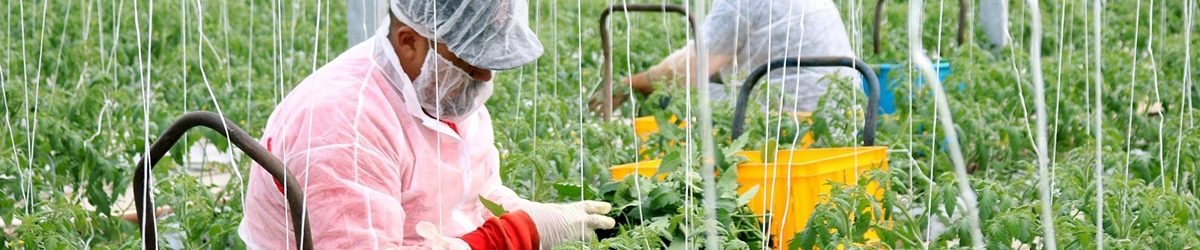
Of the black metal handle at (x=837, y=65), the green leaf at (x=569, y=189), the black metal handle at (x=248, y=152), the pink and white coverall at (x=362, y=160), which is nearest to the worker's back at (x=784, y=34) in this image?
the black metal handle at (x=837, y=65)

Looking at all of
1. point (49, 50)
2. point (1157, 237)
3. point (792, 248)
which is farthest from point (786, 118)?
point (49, 50)

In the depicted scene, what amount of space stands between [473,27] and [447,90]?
0.37ft

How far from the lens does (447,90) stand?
240 cm

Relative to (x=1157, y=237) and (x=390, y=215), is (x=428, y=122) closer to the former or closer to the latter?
(x=390, y=215)

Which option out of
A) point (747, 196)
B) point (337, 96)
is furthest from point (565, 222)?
point (337, 96)

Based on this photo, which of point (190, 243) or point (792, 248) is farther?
point (190, 243)

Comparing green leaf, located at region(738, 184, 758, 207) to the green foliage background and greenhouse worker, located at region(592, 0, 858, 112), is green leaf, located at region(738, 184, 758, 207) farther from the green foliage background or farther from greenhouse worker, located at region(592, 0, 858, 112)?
greenhouse worker, located at region(592, 0, 858, 112)

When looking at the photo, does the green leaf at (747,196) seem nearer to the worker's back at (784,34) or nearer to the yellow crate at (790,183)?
the yellow crate at (790,183)

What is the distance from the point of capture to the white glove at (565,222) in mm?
2570

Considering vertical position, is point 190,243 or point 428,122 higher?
point 428,122

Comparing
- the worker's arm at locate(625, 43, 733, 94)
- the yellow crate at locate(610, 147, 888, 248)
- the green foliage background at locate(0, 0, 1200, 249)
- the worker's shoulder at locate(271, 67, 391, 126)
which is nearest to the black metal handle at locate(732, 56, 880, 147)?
the green foliage background at locate(0, 0, 1200, 249)

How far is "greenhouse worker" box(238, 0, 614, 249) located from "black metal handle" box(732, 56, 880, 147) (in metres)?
0.85

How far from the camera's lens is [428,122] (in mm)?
2406

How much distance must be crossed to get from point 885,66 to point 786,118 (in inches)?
40.8
